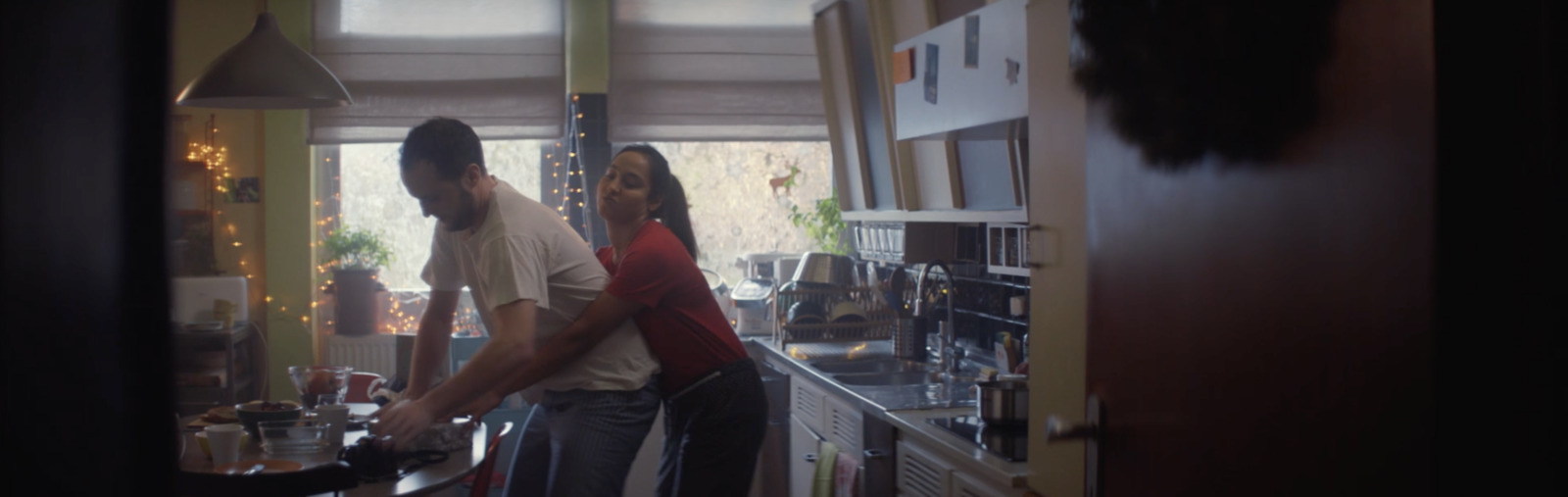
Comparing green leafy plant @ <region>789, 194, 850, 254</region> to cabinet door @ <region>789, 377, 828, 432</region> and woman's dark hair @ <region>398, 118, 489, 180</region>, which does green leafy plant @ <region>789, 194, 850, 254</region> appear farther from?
woman's dark hair @ <region>398, 118, 489, 180</region>

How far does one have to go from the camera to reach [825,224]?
4.78 m

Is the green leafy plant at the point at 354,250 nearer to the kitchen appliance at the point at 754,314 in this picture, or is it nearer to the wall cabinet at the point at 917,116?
the kitchen appliance at the point at 754,314

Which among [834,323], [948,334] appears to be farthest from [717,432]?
[834,323]

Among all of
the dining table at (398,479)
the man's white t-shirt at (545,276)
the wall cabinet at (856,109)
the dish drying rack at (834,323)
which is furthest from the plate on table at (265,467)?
the wall cabinet at (856,109)

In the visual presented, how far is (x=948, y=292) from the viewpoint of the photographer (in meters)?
3.31

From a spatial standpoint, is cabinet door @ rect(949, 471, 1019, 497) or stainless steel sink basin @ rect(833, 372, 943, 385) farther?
stainless steel sink basin @ rect(833, 372, 943, 385)

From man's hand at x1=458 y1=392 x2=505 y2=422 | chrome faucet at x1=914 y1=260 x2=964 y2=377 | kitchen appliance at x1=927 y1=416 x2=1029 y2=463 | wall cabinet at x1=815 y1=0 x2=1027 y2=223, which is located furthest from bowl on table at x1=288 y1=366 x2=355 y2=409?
chrome faucet at x1=914 y1=260 x2=964 y2=377

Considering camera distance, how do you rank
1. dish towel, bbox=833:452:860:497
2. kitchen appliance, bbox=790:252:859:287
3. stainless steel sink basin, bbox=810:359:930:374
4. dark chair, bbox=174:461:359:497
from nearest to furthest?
dark chair, bbox=174:461:359:497 → dish towel, bbox=833:452:860:497 → stainless steel sink basin, bbox=810:359:930:374 → kitchen appliance, bbox=790:252:859:287

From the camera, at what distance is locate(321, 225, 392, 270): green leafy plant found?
4566 millimetres

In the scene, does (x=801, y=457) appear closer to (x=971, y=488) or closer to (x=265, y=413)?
(x=971, y=488)

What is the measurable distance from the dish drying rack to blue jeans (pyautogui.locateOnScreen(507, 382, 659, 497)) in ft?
5.01

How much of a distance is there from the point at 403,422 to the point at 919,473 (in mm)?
1105

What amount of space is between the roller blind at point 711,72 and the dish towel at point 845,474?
213cm

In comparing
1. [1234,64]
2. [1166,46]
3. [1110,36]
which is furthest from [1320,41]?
[1110,36]
